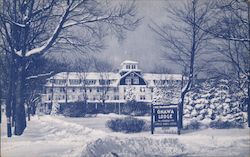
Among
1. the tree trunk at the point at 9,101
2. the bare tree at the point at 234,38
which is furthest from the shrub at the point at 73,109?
the bare tree at the point at 234,38

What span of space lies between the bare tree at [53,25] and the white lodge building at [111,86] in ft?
3.07

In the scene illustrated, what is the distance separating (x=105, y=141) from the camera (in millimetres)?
9273

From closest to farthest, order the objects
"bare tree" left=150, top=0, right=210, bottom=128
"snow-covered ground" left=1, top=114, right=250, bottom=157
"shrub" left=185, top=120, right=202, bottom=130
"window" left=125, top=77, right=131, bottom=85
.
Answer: "snow-covered ground" left=1, top=114, right=250, bottom=157
"window" left=125, top=77, right=131, bottom=85
"bare tree" left=150, top=0, right=210, bottom=128
"shrub" left=185, top=120, right=202, bottom=130

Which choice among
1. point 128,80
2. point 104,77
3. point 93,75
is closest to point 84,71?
point 93,75

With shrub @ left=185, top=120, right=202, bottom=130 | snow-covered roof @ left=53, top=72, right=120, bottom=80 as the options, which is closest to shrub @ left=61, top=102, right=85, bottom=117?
snow-covered roof @ left=53, top=72, right=120, bottom=80

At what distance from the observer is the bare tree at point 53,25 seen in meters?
10.3

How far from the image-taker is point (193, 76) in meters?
10.2

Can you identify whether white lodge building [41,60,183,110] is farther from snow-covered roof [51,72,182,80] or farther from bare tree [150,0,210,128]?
bare tree [150,0,210,128]

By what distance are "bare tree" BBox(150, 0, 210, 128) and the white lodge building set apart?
43cm

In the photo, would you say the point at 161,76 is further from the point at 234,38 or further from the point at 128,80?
the point at 234,38

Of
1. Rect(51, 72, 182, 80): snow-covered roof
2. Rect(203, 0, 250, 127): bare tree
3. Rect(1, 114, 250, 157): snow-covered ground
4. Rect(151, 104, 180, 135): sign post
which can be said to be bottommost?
Rect(1, 114, 250, 157): snow-covered ground

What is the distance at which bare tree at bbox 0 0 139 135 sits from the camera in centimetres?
1027

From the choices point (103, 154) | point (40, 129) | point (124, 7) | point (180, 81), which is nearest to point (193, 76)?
point (180, 81)

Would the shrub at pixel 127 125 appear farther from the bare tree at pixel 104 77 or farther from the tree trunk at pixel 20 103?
the tree trunk at pixel 20 103
